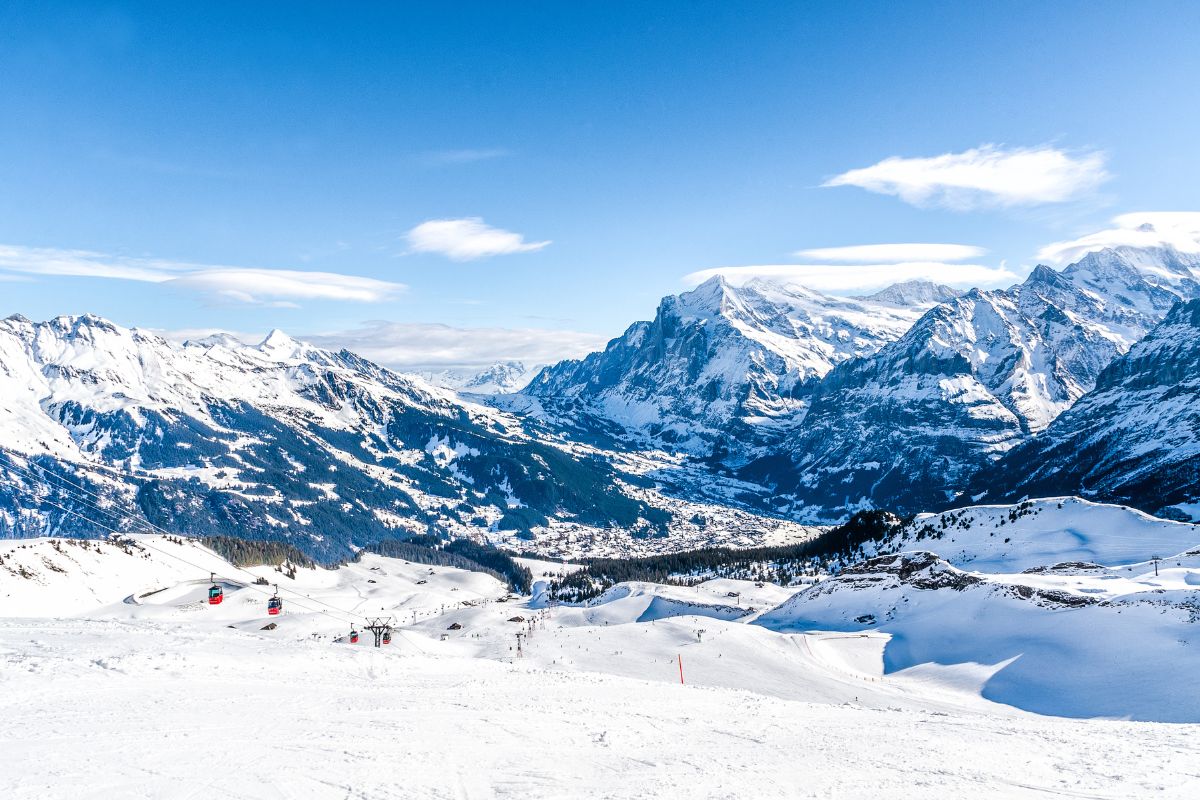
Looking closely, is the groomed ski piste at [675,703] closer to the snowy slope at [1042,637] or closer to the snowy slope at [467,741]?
the snowy slope at [467,741]

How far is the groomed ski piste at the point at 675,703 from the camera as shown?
23812 millimetres

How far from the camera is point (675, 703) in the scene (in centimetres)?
3891

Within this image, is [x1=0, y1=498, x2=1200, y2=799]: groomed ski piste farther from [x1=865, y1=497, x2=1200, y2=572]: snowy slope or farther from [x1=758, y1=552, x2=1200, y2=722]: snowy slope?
[x1=865, y1=497, x2=1200, y2=572]: snowy slope

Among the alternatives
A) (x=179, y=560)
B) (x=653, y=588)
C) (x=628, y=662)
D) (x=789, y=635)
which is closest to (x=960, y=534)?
(x=653, y=588)

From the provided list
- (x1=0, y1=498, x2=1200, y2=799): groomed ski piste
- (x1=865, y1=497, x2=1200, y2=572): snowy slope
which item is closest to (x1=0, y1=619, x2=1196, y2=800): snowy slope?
(x1=0, y1=498, x2=1200, y2=799): groomed ski piste

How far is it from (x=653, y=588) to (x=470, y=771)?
11771 cm

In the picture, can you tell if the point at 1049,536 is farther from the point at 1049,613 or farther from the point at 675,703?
the point at 675,703

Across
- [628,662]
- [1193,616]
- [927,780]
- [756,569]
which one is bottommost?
[756,569]

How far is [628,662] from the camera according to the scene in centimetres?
6906

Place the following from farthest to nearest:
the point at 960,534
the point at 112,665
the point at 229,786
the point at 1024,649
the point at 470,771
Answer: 1. the point at 960,534
2. the point at 1024,649
3. the point at 112,665
4. the point at 470,771
5. the point at 229,786

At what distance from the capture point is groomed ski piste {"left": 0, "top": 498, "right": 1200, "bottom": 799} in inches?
938

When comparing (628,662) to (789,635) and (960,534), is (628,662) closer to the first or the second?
(789,635)

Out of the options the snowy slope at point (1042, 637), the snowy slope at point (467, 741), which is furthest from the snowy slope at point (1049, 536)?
the snowy slope at point (467, 741)

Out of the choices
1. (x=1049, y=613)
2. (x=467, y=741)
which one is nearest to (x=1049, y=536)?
(x=1049, y=613)
